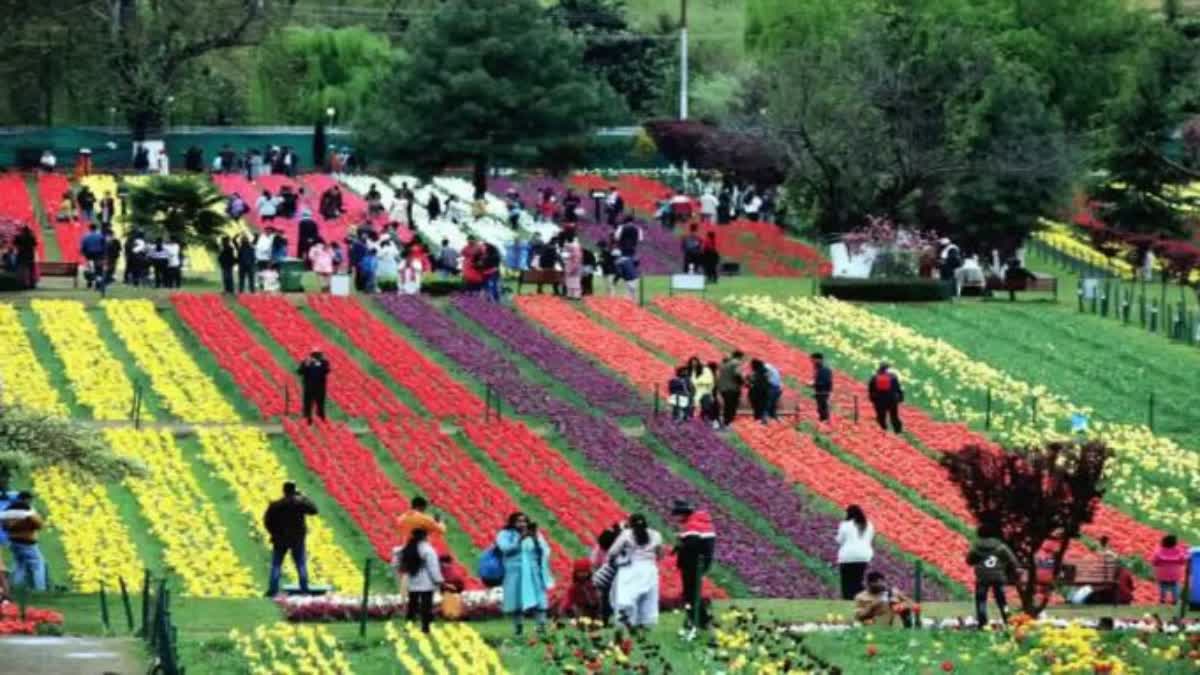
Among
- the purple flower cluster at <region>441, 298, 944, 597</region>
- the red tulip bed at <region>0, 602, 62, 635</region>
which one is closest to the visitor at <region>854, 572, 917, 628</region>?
the purple flower cluster at <region>441, 298, 944, 597</region>

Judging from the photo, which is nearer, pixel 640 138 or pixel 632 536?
pixel 632 536

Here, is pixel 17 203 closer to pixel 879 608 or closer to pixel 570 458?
pixel 570 458

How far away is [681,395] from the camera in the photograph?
6259 centimetres

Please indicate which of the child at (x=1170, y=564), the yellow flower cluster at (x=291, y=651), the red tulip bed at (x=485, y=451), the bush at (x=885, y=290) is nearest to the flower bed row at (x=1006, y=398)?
the bush at (x=885, y=290)

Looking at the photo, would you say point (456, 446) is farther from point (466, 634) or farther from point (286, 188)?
point (286, 188)

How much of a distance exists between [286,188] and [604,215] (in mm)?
9076

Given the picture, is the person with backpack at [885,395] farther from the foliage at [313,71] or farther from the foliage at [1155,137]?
the foliage at [313,71]

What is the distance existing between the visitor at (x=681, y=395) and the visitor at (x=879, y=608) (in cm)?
2040

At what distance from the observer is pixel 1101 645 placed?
129ft

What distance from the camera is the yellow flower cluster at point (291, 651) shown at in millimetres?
38062

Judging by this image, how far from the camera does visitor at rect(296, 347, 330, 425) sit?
199ft

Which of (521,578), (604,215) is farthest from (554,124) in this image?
(521,578)

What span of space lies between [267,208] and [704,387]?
30743 millimetres

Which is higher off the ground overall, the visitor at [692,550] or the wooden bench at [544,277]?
the wooden bench at [544,277]
